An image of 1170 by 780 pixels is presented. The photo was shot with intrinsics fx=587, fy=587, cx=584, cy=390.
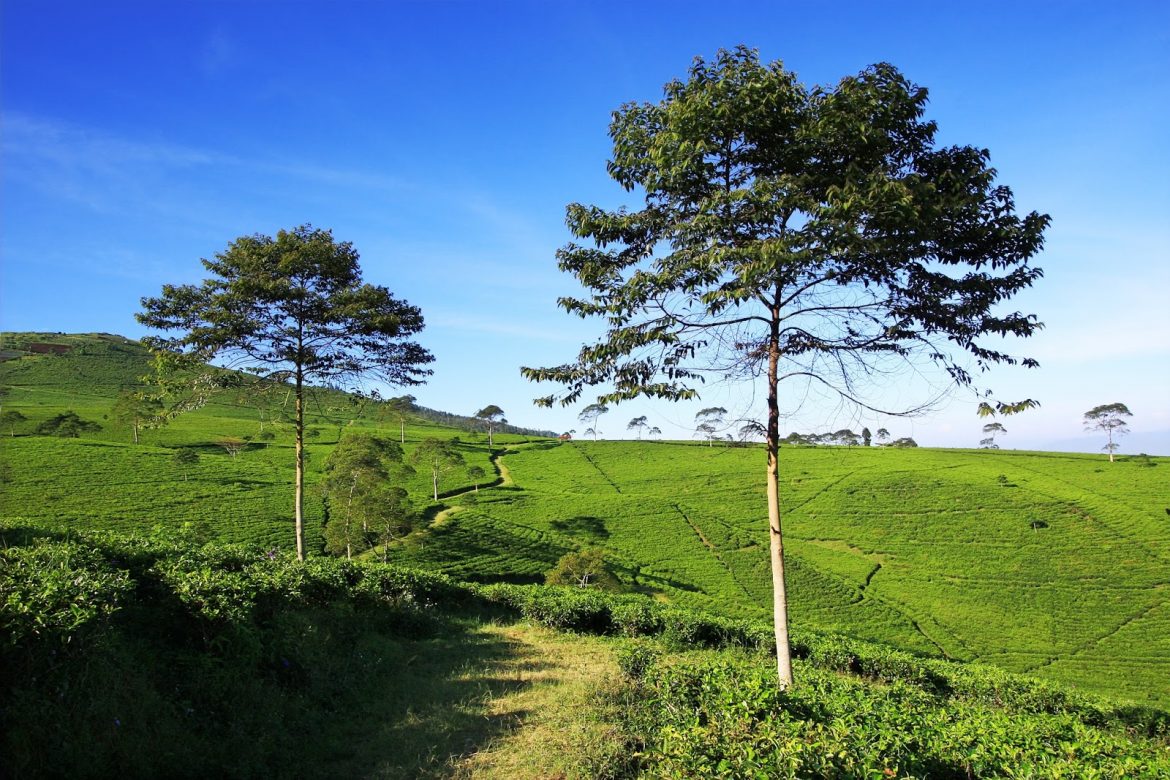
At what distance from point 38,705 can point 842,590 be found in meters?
48.0

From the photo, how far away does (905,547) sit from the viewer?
54.9 metres

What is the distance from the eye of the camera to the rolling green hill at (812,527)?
39.1 metres

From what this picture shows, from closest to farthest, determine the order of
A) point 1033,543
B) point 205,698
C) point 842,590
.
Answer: point 205,698
point 842,590
point 1033,543

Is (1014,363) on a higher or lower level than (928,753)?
higher

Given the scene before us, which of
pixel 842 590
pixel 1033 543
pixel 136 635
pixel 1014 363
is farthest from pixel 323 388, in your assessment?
pixel 1033 543

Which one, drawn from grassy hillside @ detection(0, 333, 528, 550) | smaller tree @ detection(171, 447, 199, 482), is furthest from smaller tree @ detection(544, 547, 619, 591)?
smaller tree @ detection(171, 447, 199, 482)

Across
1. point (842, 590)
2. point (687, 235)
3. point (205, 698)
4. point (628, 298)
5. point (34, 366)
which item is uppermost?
point (34, 366)

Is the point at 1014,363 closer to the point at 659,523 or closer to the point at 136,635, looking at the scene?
the point at 136,635

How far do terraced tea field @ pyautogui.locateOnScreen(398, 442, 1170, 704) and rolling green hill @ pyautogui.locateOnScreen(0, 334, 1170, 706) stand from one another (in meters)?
0.22

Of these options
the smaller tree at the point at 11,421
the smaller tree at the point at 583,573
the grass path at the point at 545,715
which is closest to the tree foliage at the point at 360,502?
the smaller tree at the point at 583,573

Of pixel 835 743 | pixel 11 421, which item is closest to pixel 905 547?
pixel 835 743

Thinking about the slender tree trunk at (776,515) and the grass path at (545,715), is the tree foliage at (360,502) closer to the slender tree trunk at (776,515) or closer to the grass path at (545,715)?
the grass path at (545,715)

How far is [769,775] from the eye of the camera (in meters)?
4.27

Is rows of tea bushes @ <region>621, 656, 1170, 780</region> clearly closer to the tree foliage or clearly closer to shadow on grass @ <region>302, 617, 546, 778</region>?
shadow on grass @ <region>302, 617, 546, 778</region>
